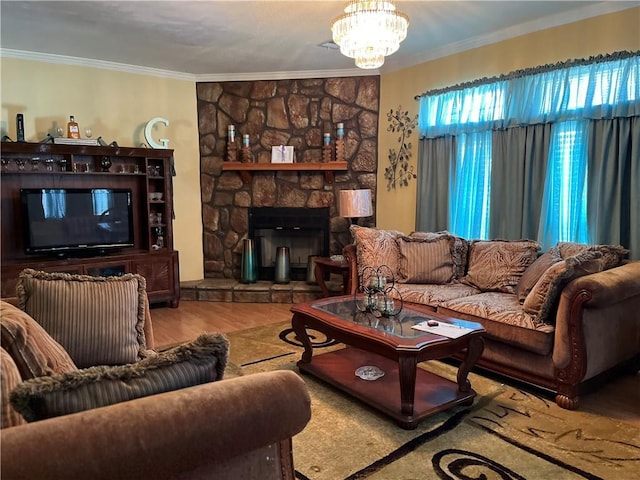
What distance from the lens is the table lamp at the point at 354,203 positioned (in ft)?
15.5

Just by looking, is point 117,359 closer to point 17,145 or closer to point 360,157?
point 17,145

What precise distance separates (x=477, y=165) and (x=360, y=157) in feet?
4.80

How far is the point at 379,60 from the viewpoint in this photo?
2955 millimetres

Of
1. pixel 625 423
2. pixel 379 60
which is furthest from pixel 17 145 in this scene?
pixel 625 423

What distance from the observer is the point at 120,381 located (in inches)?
44.4

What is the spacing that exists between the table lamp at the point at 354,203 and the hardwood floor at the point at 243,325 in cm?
124

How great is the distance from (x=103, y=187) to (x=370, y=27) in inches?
136

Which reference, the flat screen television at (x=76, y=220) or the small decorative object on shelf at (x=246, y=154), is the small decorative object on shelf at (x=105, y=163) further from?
the small decorative object on shelf at (x=246, y=154)

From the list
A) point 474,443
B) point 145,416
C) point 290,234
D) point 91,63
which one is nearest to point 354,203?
point 290,234

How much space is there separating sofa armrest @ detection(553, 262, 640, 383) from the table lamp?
7.88 feet

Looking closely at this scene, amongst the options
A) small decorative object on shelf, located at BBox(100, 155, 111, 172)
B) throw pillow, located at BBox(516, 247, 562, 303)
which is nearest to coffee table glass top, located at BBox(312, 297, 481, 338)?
throw pillow, located at BBox(516, 247, 562, 303)

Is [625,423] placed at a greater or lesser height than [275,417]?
lesser

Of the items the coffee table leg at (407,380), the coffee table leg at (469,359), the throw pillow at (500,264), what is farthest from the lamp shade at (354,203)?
the coffee table leg at (407,380)

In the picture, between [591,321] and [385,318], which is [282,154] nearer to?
[385,318]
